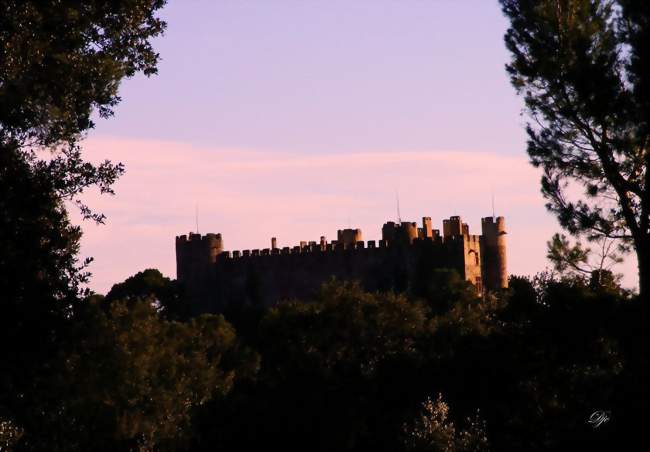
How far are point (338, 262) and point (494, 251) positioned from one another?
1270 centimetres

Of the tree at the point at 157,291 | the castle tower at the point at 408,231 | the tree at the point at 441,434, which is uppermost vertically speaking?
the castle tower at the point at 408,231

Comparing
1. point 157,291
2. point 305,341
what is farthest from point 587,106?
point 157,291

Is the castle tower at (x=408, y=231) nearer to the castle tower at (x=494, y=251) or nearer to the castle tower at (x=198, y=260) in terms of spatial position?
the castle tower at (x=494, y=251)

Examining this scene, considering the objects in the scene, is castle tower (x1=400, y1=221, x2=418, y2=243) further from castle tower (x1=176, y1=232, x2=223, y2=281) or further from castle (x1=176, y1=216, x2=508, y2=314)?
castle tower (x1=176, y1=232, x2=223, y2=281)

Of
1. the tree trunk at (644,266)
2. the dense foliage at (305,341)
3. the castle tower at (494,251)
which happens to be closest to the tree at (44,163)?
the dense foliage at (305,341)

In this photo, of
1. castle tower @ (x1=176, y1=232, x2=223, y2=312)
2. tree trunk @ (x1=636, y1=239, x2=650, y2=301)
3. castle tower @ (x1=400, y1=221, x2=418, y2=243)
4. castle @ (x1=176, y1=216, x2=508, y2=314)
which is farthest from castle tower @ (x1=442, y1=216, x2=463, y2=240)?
tree trunk @ (x1=636, y1=239, x2=650, y2=301)

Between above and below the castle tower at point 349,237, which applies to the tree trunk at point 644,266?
below

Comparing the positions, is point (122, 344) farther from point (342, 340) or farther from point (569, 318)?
point (569, 318)

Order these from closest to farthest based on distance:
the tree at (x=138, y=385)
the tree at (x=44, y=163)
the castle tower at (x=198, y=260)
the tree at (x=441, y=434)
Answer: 1. the tree at (x=44, y=163)
2. the tree at (x=441, y=434)
3. the tree at (x=138, y=385)
4. the castle tower at (x=198, y=260)

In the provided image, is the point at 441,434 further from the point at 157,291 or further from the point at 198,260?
the point at 198,260

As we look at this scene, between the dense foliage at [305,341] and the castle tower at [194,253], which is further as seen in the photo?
the castle tower at [194,253]

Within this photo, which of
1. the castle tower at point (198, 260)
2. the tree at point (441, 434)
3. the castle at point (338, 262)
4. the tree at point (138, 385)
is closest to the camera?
the tree at point (441, 434)

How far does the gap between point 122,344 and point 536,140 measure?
95.9ft

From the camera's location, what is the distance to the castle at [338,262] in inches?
4451
